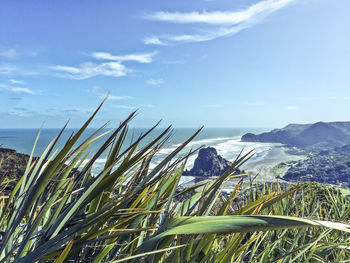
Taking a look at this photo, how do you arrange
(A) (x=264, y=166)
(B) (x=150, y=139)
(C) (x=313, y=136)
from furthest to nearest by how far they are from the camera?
(C) (x=313, y=136) < (A) (x=264, y=166) < (B) (x=150, y=139)

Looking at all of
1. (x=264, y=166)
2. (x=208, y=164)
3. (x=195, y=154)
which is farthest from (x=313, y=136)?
(x=195, y=154)

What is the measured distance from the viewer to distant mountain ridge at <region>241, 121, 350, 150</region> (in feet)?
271

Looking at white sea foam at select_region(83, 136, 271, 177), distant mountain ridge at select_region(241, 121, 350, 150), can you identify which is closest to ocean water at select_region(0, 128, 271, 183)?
white sea foam at select_region(83, 136, 271, 177)

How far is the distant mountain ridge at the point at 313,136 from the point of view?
82625 mm

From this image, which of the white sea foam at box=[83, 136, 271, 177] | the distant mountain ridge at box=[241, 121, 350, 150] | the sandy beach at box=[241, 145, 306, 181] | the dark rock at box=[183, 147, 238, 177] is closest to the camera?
the white sea foam at box=[83, 136, 271, 177]

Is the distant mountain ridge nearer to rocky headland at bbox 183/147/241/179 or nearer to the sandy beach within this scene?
the sandy beach

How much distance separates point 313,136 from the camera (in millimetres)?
88438

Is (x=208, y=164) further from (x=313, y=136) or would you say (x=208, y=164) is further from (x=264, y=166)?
(x=313, y=136)

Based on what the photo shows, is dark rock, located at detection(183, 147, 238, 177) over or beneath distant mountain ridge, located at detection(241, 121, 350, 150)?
beneath

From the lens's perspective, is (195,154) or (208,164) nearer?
(195,154)

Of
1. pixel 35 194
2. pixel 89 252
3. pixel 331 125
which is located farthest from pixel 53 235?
pixel 331 125

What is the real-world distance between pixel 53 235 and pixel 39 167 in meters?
0.29

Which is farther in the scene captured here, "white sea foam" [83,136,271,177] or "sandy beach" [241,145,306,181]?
"sandy beach" [241,145,306,181]

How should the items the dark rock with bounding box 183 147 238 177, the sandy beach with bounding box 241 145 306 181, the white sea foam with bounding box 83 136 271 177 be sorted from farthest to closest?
the dark rock with bounding box 183 147 238 177 → the sandy beach with bounding box 241 145 306 181 → the white sea foam with bounding box 83 136 271 177
